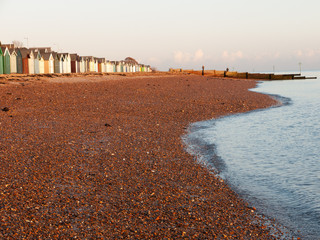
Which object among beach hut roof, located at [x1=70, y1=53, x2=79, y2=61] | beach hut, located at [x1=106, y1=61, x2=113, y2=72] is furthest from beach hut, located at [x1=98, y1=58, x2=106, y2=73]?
beach hut roof, located at [x1=70, y1=53, x2=79, y2=61]

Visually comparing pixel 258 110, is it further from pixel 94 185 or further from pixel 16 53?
pixel 16 53

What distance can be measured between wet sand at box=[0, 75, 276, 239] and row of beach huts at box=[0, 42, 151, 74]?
134 feet

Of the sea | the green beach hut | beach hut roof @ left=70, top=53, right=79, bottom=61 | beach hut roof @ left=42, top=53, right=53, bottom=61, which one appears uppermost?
beach hut roof @ left=70, top=53, right=79, bottom=61

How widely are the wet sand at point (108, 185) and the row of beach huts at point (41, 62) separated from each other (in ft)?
134

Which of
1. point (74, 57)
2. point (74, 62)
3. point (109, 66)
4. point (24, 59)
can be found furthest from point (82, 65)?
point (24, 59)

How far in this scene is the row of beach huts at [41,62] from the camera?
52.6 meters

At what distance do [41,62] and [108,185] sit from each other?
60827mm

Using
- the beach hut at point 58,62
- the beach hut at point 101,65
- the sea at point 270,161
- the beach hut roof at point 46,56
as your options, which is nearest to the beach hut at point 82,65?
the beach hut at point 58,62

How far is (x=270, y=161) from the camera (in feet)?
36.1

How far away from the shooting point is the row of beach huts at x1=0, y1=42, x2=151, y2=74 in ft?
173

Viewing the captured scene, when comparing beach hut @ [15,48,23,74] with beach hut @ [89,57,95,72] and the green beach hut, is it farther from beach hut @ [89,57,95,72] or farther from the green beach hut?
beach hut @ [89,57,95,72]

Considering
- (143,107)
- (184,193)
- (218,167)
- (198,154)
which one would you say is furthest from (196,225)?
(143,107)

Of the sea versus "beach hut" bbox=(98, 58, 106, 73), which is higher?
"beach hut" bbox=(98, 58, 106, 73)

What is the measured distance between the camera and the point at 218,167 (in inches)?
392
